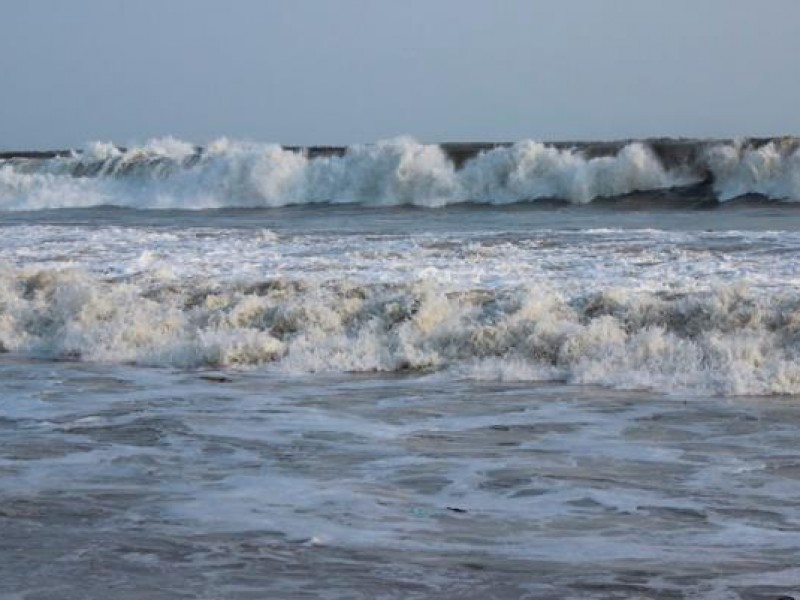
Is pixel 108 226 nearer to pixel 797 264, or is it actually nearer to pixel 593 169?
pixel 593 169

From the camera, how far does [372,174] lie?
124 ft

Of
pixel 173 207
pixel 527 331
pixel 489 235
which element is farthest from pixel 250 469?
pixel 173 207

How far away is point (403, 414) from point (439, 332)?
284 centimetres

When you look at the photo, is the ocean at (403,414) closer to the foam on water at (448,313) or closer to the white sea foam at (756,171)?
the foam on water at (448,313)

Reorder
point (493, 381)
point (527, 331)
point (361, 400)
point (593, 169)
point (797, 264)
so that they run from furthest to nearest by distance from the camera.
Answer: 1. point (593, 169)
2. point (797, 264)
3. point (527, 331)
4. point (493, 381)
5. point (361, 400)

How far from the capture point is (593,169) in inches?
1350

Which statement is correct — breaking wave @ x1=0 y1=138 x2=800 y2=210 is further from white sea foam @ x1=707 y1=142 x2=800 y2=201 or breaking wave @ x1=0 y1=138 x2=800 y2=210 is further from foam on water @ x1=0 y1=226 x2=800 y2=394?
foam on water @ x1=0 y1=226 x2=800 y2=394

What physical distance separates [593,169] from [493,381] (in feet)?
80.1

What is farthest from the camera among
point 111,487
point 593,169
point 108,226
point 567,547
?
point 593,169

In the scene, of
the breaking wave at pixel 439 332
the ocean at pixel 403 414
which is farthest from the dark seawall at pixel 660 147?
the breaking wave at pixel 439 332

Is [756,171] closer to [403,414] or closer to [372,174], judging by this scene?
[372,174]

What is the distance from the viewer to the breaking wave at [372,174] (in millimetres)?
33219

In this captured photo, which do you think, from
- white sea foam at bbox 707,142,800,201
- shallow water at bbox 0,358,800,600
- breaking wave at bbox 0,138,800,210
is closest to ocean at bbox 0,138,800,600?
Result: shallow water at bbox 0,358,800,600

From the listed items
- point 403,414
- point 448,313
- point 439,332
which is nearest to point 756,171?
point 448,313
